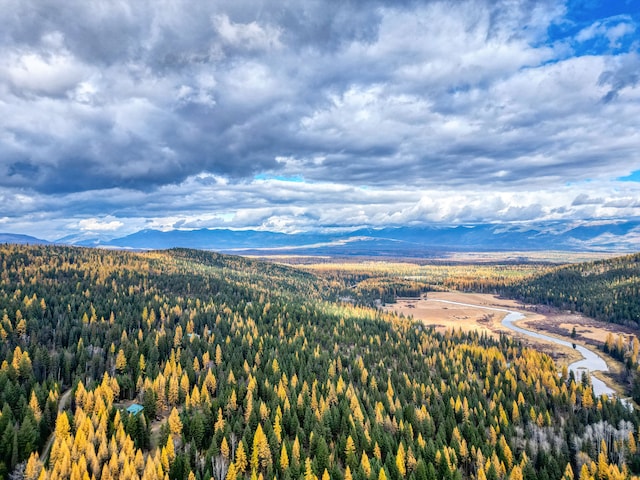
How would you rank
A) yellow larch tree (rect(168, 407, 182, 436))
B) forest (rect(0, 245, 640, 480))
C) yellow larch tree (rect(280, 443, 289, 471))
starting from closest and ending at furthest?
forest (rect(0, 245, 640, 480)), yellow larch tree (rect(280, 443, 289, 471)), yellow larch tree (rect(168, 407, 182, 436))

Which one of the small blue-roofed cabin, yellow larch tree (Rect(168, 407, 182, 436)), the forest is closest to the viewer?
the forest

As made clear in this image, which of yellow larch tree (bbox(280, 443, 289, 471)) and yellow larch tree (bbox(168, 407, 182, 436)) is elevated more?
yellow larch tree (bbox(168, 407, 182, 436))

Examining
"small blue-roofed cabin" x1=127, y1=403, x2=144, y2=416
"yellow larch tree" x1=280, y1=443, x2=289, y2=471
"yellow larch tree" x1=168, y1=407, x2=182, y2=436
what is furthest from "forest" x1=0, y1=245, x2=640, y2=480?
"small blue-roofed cabin" x1=127, y1=403, x2=144, y2=416

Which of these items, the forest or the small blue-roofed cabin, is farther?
the small blue-roofed cabin

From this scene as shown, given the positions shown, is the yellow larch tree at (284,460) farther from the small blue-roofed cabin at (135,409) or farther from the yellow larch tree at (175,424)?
the small blue-roofed cabin at (135,409)

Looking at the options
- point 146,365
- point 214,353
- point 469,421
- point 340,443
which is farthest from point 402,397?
point 146,365

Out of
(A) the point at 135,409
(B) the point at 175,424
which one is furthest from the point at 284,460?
(A) the point at 135,409

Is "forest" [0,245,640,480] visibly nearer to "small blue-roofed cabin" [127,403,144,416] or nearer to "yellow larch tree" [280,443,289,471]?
"yellow larch tree" [280,443,289,471]

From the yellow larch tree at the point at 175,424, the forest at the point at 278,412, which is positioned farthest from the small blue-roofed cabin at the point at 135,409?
the yellow larch tree at the point at 175,424
